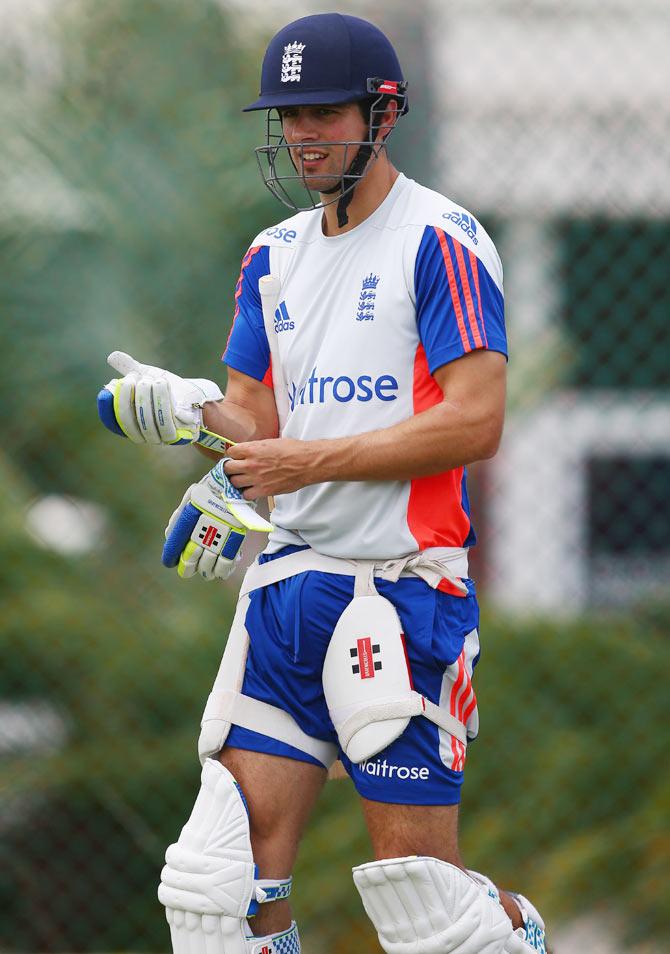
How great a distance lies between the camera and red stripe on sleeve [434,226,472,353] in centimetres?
304

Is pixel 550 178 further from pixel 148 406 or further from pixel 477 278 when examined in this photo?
pixel 148 406

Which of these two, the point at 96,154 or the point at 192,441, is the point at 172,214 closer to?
the point at 96,154

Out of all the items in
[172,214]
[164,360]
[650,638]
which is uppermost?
[172,214]

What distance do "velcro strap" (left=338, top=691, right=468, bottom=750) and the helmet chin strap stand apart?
3.41 ft

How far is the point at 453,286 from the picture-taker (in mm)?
3074

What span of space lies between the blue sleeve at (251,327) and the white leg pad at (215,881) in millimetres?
952

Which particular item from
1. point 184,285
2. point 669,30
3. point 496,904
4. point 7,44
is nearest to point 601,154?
point 669,30

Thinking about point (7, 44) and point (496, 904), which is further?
point (7, 44)

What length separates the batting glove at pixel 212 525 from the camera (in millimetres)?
3123

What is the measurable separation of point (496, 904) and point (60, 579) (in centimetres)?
249

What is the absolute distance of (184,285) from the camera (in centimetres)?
528

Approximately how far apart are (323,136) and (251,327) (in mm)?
499

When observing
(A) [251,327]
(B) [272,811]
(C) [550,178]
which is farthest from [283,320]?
(C) [550,178]

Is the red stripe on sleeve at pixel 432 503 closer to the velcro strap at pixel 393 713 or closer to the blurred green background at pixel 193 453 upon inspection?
the velcro strap at pixel 393 713
